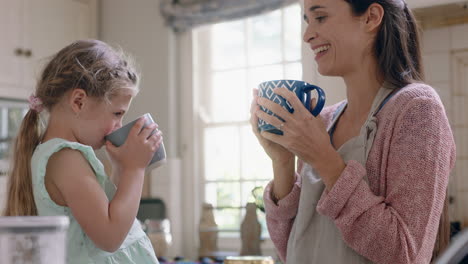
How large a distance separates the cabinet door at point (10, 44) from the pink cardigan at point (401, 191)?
2576 mm

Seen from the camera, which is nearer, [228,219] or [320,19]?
[320,19]

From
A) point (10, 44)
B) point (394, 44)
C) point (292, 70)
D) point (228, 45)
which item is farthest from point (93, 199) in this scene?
point (228, 45)

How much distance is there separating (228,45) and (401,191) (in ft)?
8.61

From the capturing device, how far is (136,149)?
1.08 meters

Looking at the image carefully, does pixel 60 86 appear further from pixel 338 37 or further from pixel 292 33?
pixel 292 33

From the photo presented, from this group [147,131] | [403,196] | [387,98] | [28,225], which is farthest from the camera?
[147,131]

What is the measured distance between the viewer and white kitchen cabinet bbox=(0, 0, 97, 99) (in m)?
3.09

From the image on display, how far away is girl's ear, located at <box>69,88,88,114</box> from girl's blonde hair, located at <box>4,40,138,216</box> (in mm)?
10

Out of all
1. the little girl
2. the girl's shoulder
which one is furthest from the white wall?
the girl's shoulder

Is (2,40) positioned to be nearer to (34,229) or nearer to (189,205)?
(189,205)

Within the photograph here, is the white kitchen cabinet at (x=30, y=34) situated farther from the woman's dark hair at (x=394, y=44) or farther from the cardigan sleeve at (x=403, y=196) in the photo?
the cardigan sleeve at (x=403, y=196)

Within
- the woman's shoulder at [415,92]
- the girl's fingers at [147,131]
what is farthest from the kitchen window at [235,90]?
the woman's shoulder at [415,92]

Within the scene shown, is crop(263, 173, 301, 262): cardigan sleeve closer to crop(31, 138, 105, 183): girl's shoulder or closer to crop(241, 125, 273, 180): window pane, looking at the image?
crop(31, 138, 105, 183): girl's shoulder

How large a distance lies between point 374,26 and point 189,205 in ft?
8.20
